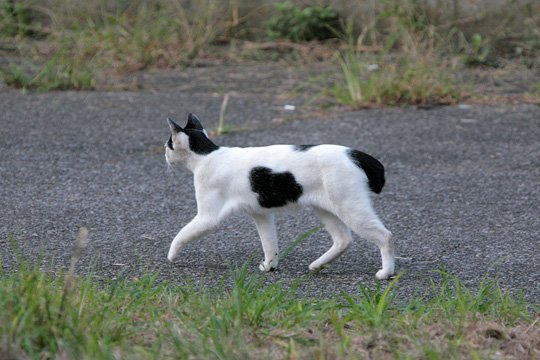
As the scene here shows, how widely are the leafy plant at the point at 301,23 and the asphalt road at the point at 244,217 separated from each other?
213 centimetres

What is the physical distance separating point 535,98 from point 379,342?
5824 mm

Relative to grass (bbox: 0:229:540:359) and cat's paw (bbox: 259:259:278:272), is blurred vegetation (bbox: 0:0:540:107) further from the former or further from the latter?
grass (bbox: 0:229:540:359)

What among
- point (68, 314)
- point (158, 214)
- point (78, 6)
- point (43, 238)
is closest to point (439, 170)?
point (158, 214)

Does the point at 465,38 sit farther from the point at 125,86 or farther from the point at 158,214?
the point at 158,214

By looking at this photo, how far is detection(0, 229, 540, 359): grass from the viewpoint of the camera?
130 inches

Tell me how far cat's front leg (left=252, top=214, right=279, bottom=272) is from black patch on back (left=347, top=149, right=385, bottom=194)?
22.9 inches

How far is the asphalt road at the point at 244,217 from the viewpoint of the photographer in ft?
16.2

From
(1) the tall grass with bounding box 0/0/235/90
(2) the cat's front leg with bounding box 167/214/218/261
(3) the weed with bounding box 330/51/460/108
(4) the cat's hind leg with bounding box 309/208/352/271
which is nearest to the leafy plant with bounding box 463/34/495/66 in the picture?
(3) the weed with bounding box 330/51/460/108

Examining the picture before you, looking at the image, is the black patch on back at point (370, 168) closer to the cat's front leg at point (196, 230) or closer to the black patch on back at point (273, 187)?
the black patch on back at point (273, 187)

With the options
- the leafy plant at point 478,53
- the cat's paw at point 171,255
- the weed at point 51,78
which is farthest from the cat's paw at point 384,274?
the leafy plant at point 478,53

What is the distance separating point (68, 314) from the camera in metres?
3.42

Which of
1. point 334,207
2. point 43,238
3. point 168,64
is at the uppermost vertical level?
point 334,207

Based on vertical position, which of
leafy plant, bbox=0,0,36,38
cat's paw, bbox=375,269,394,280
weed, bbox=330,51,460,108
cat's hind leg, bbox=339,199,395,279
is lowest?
leafy plant, bbox=0,0,36,38

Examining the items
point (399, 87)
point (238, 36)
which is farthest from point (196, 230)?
point (238, 36)
